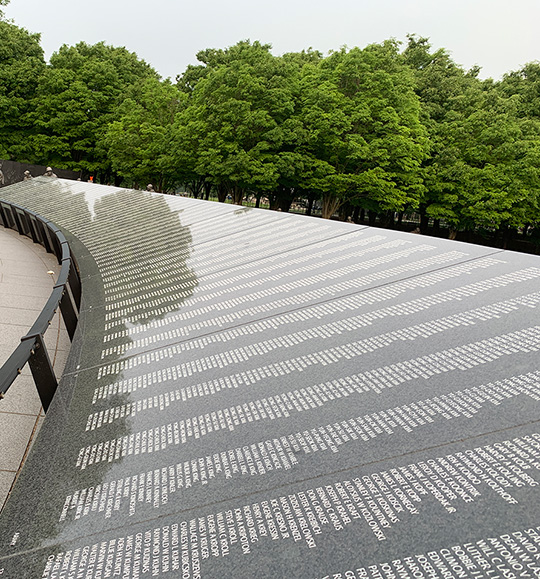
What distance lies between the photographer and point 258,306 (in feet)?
10.5

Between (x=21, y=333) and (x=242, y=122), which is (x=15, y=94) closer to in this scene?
(x=242, y=122)

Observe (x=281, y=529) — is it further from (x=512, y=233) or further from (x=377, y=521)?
(x=512, y=233)

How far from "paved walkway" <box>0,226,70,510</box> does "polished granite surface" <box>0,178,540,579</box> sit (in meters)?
0.57

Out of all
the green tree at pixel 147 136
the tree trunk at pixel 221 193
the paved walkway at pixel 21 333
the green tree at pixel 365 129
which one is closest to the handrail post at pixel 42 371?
the paved walkway at pixel 21 333

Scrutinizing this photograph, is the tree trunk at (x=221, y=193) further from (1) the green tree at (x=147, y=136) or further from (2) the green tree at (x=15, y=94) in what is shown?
(2) the green tree at (x=15, y=94)

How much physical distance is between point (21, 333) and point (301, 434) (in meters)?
3.76

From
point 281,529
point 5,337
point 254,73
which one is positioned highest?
point 254,73

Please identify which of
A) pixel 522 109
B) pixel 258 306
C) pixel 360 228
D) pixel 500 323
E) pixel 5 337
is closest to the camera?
pixel 500 323

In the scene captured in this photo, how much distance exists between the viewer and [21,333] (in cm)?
443

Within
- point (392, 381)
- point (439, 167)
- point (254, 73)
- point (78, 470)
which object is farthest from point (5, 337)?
point (439, 167)

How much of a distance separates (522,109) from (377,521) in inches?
1281

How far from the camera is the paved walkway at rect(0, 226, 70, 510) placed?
2.72m

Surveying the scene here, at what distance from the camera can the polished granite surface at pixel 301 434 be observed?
1317 mm

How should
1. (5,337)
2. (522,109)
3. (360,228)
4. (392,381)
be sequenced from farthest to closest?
1. (522,109)
2. (360,228)
3. (5,337)
4. (392,381)
